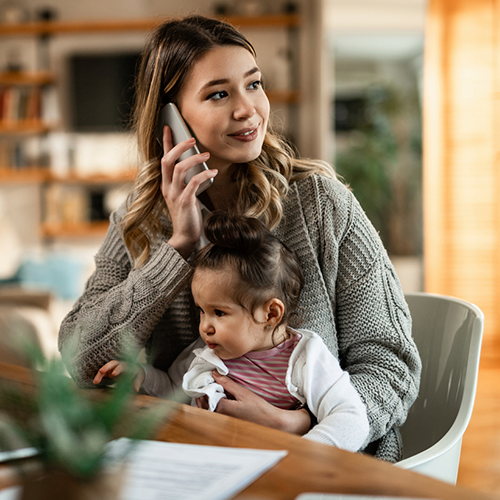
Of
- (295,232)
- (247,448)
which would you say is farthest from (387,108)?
(247,448)

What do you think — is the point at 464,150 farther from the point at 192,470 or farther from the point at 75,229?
the point at 192,470

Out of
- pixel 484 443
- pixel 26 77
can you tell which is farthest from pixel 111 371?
pixel 26 77

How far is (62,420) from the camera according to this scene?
0.39 meters

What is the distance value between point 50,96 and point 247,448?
16.6 feet

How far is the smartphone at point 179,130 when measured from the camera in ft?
3.94

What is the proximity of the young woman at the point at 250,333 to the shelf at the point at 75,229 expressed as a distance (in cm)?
404

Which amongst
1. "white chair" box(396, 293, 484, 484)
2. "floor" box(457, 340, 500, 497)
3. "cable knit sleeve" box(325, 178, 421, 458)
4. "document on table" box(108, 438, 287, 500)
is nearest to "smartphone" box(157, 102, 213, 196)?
"cable knit sleeve" box(325, 178, 421, 458)

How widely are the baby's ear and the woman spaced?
0.12 m

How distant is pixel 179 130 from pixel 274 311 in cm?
47

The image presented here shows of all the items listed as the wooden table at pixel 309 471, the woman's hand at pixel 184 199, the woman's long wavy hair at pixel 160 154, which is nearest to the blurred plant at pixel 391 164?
the woman's long wavy hair at pixel 160 154

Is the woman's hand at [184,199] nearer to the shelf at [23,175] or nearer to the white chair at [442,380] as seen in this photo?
the white chair at [442,380]

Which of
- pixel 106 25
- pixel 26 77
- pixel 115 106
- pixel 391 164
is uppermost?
pixel 106 25

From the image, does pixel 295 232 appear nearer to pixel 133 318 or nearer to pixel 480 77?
pixel 133 318

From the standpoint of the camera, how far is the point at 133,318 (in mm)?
1103
